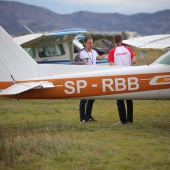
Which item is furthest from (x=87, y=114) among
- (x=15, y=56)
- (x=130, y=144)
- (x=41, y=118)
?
(x=130, y=144)

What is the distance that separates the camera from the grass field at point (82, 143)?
7.19 metres

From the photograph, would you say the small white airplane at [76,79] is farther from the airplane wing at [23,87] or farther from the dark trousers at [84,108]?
the dark trousers at [84,108]

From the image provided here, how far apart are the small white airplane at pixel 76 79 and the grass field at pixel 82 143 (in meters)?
0.67

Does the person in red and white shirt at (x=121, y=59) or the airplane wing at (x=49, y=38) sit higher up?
the airplane wing at (x=49, y=38)

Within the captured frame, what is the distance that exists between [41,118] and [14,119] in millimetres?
687

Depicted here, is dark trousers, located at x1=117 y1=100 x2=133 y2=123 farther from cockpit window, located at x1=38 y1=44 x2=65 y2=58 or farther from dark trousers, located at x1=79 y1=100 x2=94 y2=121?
cockpit window, located at x1=38 y1=44 x2=65 y2=58

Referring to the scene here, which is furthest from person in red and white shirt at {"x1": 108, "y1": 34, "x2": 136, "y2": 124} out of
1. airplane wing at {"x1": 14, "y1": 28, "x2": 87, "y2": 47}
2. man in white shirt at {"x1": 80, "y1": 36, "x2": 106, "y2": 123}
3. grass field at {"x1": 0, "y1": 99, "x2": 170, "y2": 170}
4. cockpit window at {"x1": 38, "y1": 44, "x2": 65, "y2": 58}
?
cockpit window at {"x1": 38, "y1": 44, "x2": 65, "y2": 58}

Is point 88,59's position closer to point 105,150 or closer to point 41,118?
point 41,118

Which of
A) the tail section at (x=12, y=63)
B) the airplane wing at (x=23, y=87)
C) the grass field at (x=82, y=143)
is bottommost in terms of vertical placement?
the grass field at (x=82, y=143)

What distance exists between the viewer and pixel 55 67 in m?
10.2

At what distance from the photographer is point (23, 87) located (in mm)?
9703

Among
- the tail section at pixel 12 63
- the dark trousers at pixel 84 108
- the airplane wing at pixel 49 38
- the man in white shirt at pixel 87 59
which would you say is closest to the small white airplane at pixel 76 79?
the tail section at pixel 12 63

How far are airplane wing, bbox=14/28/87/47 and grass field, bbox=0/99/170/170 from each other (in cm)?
661

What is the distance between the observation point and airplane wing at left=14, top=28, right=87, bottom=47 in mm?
19078
